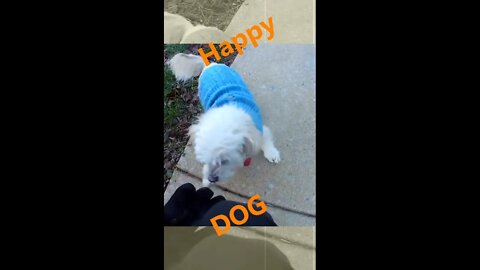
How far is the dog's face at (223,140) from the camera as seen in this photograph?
73.2 inches

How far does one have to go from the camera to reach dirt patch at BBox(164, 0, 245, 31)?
210 centimetres

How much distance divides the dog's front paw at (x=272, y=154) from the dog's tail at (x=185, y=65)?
26.6 inches

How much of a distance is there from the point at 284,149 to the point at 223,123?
51 centimetres

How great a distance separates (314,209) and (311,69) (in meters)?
0.88

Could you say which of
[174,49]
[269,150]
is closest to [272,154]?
[269,150]

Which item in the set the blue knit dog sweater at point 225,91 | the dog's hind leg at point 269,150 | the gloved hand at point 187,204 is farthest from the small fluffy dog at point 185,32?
the gloved hand at point 187,204

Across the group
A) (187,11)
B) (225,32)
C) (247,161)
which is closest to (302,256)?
(247,161)

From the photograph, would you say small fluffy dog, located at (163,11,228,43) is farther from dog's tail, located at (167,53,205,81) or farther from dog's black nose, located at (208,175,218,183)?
dog's black nose, located at (208,175,218,183)

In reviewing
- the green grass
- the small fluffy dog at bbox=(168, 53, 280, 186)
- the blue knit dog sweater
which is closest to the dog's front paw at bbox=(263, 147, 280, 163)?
the small fluffy dog at bbox=(168, 53, 280, 186)

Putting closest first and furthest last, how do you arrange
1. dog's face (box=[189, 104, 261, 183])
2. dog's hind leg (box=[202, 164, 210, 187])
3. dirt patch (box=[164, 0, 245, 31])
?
dog's face (box=[189, 104, 261, 183]) < dog's hind leg (box=[202, 164, 210, 187]) < dirt patch (box=[164, 0, 245, 31])

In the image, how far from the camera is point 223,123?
186 centimetres

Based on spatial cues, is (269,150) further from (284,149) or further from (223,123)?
(223,123)

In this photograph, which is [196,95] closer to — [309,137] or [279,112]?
[279,112]

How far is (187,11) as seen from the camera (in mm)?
2100
